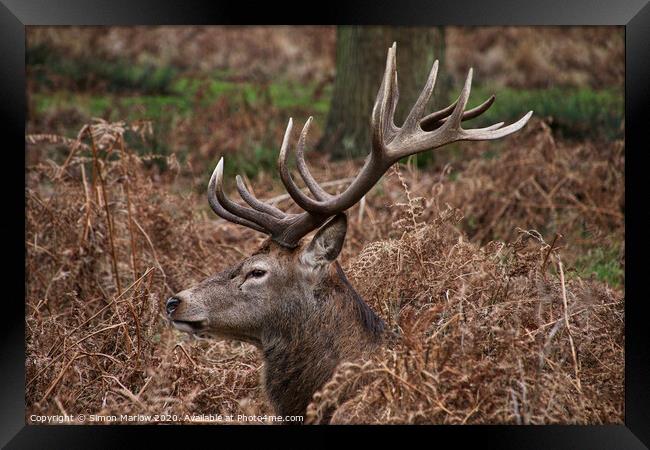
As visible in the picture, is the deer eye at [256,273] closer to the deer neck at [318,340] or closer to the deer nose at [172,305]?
the deer neck at [318,340]

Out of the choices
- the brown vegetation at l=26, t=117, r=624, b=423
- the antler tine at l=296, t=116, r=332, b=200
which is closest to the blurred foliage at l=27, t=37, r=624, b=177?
the brown vegetation at l=26, t=117, r=624, b=423

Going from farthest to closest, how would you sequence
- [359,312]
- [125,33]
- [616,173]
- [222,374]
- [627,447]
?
[125,33], [616,173], [222,374], [359,312], [627,447]

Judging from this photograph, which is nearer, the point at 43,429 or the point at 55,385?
the point at 43,429

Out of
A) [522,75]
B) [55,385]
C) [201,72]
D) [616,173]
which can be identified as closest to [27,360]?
[55,385]

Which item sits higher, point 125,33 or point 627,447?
point 125,33

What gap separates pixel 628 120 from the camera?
5.87 metres

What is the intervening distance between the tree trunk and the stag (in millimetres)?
5133

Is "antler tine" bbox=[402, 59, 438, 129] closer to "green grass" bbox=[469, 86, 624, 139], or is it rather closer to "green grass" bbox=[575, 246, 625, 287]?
"green grass" bbox=[575, 246, 625, 287]

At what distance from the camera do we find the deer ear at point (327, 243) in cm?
609

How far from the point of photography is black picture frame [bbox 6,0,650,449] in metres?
5.78

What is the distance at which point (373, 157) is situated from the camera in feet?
19.7

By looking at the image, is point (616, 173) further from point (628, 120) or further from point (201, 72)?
Result: point (201, 72)
